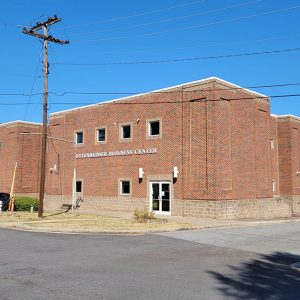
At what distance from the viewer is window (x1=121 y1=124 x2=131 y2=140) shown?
31734 mm

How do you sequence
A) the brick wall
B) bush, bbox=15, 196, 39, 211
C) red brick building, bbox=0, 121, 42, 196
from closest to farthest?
bush, bbox=15, 196, 39, 211 < the brick wall < red brick building, bbox=0, 121, 42, 196

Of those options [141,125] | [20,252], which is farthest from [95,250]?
[141,125]

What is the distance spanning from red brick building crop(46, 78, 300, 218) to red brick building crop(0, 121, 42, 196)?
25.4 ft

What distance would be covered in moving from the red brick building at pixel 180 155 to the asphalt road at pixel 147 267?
1042cm

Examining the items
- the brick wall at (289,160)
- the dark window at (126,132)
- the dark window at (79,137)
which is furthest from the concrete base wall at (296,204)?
the dark window at (79,137)

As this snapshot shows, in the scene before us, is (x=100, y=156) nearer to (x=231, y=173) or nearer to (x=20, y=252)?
(x=231, y=173)

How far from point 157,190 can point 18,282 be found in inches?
837

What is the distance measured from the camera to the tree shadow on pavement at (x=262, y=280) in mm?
7773

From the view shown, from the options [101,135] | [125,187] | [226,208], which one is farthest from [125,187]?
[226,208]

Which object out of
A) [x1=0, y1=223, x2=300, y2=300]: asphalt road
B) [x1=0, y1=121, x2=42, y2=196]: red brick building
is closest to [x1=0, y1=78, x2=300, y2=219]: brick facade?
[x1=0, y1=121, x2=42, y2=196]: red brick building

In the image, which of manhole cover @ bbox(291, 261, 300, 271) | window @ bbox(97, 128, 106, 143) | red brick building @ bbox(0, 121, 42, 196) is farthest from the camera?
red brick building @ bbox(0, 121, 42, 196)

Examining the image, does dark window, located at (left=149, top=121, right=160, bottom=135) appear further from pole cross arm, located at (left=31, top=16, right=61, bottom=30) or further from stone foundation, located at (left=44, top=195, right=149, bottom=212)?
pole cross arm, located at (left=31, top=16, right=61, bottom=30)

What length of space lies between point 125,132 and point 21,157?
656 inches

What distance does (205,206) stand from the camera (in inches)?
1033
